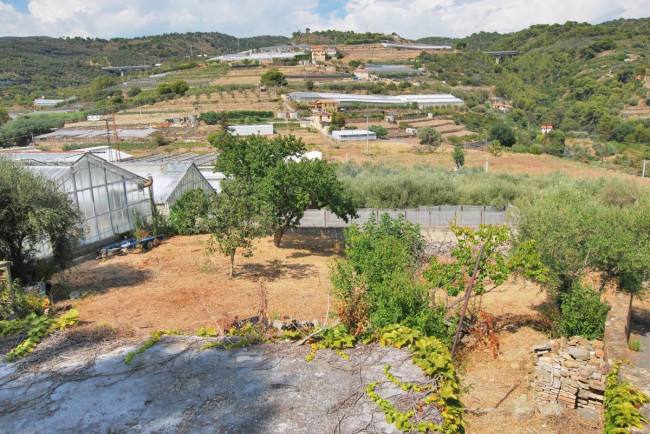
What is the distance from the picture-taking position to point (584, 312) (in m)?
10.6

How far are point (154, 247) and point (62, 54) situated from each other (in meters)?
149

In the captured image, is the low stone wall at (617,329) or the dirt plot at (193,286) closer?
the low stone wall at (617,329)

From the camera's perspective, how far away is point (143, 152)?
46.1m

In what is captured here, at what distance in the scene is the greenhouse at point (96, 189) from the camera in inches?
624

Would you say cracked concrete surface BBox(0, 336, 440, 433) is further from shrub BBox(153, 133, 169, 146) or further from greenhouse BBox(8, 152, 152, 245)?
shrub BBox(153, 133, 169, 146)

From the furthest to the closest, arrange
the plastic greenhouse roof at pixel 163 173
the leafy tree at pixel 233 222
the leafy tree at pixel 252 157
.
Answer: the plastic greenhouse roof at pixel 163 173, the leafy tree at pixel 252 157, the leafy tree at pixel 233 222

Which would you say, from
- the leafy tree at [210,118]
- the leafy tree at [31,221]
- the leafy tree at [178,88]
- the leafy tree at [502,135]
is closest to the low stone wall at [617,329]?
the leafy tree at [31,221]

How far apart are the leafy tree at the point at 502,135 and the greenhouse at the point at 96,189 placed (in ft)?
176

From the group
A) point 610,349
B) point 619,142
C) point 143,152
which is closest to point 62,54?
point 143,152

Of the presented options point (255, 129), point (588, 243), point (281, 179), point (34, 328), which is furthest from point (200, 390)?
point (255, 129)

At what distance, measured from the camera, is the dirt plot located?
11.3 metres

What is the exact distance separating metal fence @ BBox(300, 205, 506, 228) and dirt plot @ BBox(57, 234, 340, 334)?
3.15 m

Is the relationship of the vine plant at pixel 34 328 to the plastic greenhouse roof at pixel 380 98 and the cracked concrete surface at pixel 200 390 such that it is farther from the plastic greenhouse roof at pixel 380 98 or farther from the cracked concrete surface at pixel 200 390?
the plastic greenhouse roof at pixel 380 98

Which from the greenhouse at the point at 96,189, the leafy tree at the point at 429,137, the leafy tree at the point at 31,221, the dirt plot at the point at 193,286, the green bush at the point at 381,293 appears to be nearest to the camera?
the green bush at the point at 381,293
